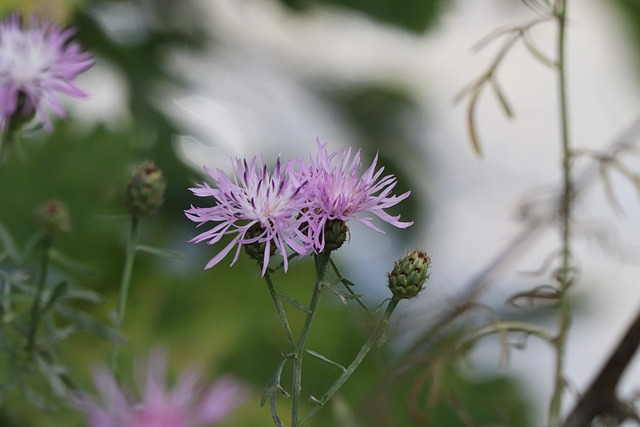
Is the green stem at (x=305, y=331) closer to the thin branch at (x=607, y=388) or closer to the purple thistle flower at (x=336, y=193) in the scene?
the purple thistle flower at (x=336, y=193)

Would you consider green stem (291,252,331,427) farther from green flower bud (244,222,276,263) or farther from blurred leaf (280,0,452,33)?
blurred leaf (280,0,452,33)

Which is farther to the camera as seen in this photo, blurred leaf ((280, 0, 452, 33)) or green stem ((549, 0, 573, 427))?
blurred leaf ((280, 0, 452, 33))

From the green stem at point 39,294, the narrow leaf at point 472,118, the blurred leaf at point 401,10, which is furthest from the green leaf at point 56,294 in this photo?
the blurred leaf at point 401,10

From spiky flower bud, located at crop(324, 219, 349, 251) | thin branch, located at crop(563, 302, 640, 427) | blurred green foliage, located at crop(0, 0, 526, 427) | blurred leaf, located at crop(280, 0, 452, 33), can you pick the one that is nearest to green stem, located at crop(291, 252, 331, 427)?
spiky flower bud, located at crop(324, 219, 349, 251)

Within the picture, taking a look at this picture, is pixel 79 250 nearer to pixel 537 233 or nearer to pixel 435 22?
pixel 537 233

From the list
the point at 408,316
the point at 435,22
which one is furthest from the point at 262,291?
the point at 435,22

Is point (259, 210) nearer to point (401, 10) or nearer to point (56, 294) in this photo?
point (56, 294)

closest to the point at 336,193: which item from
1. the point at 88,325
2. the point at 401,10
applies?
the point at 88,325
